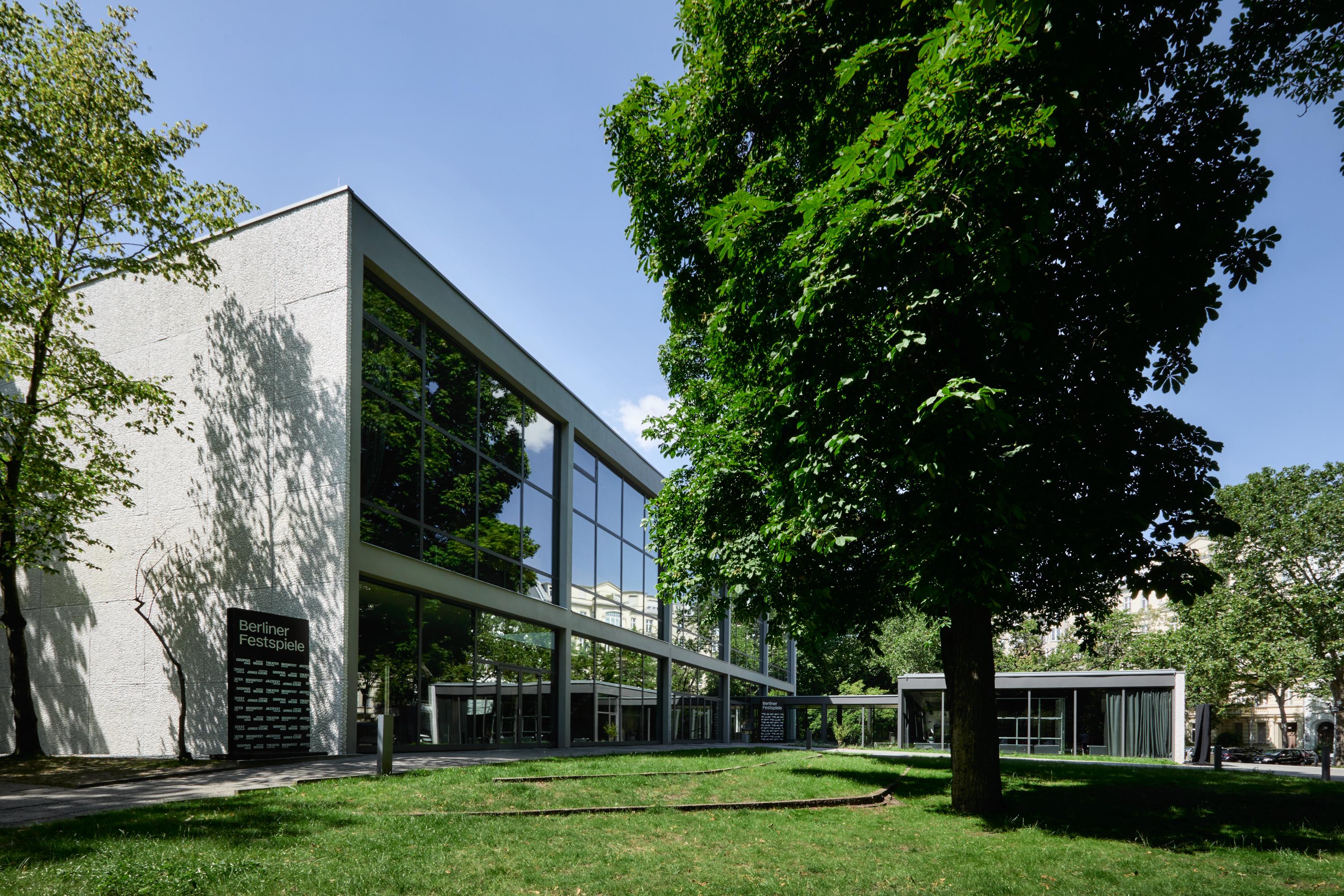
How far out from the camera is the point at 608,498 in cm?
3097

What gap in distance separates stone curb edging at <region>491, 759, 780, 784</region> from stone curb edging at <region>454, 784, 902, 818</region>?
1850mm

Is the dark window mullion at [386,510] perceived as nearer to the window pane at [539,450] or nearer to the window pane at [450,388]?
the window pane at [450,388]

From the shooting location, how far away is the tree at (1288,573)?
41062 millimetres

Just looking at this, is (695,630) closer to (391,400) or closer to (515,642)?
(515,642)

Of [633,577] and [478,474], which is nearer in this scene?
[478,474]

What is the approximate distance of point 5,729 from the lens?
64.5 feet

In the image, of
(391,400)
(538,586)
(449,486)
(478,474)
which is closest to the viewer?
(391,400)

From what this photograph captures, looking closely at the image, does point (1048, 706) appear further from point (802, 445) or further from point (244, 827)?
point (244, 827)

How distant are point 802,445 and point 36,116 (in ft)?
54.2

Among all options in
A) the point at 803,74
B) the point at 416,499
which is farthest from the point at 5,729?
the point at 803,74

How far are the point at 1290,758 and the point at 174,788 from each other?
54.8 m

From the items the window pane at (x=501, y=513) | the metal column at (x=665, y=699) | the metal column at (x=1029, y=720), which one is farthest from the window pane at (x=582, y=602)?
the metal column at (x=1029, y=720)

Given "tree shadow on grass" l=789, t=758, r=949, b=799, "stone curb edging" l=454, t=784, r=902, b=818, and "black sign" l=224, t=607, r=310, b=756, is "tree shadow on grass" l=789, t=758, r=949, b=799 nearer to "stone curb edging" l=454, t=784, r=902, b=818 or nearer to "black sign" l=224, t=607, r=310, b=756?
"stone curb edging" l=454, t=784, r=902, b=818

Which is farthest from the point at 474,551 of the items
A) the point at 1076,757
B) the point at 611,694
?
the point at 1076,757
